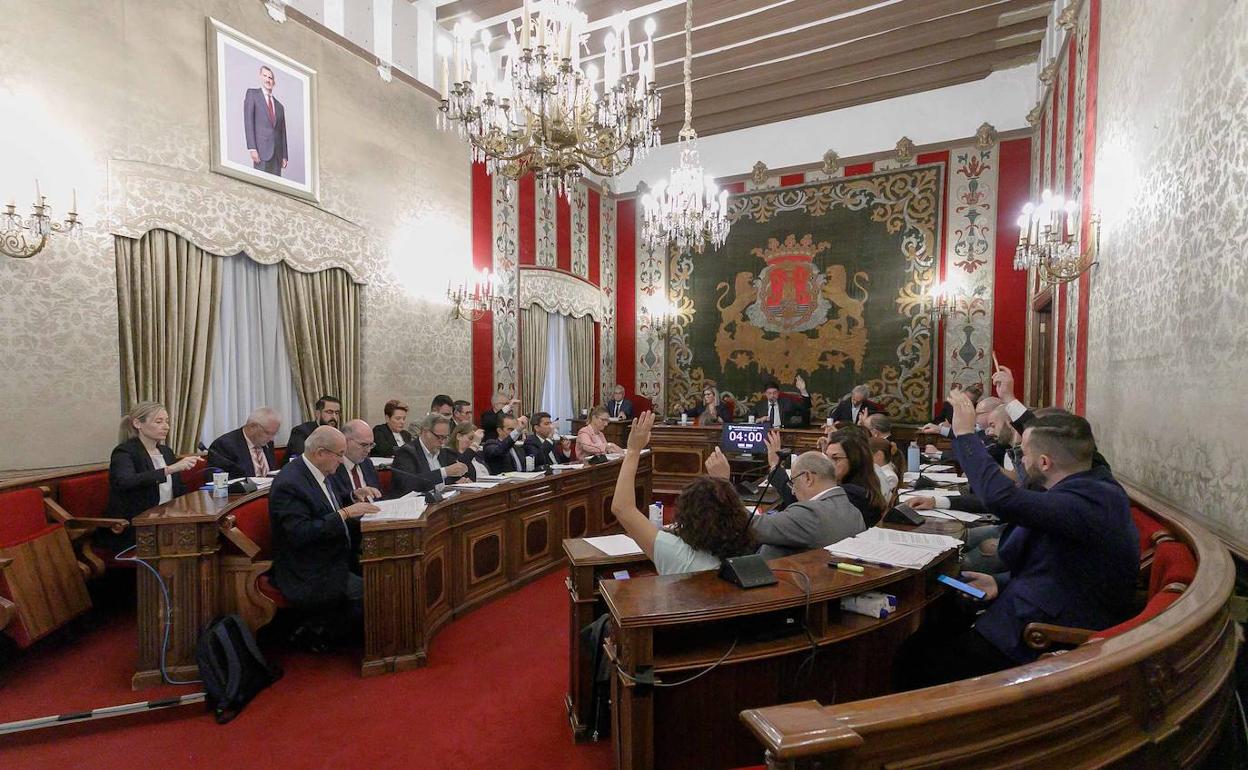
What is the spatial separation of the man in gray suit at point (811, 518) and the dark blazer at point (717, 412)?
641cm

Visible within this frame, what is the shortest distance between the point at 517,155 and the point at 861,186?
6.87m

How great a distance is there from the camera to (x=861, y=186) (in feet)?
29.8

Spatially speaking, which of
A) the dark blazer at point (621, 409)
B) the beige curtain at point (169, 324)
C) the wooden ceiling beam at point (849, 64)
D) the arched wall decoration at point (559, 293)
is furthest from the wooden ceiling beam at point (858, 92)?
the beige curtain at point (169, 324)

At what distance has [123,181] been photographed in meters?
4.46

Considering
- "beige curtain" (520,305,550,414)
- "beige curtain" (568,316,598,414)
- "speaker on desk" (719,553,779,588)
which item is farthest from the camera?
"beige curtain" (568,316,598,414)

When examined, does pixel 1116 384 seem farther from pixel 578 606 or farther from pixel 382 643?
pixel 382 643

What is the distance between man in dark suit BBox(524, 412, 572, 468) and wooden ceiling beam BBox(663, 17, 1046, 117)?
5.26 meters

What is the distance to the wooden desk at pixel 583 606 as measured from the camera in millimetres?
2779

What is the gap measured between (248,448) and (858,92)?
8.69 m

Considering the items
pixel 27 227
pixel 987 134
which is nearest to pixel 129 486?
pixel 27 227

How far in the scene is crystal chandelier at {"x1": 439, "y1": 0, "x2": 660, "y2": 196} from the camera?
3418mm

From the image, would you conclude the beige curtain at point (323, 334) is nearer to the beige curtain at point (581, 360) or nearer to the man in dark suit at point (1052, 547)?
the beige curtain at point (581, 360)

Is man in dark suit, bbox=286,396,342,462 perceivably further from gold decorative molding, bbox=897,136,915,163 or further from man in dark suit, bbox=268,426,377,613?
gold decorative molding, bbox=897,136,915,163

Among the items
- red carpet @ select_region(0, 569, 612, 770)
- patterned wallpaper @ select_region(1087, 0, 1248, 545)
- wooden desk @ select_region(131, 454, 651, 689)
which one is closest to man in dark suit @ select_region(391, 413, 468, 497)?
wooden desk @ select_region(131, 454, 651, 689)
